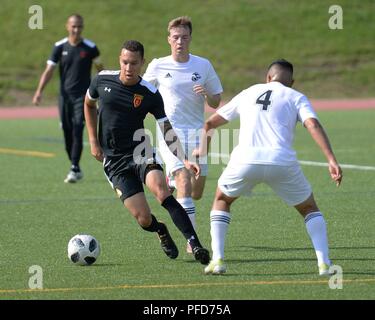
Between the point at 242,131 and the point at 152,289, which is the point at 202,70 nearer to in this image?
the point at 242,131

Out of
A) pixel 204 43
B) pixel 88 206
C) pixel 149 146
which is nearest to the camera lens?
pixel 149 146

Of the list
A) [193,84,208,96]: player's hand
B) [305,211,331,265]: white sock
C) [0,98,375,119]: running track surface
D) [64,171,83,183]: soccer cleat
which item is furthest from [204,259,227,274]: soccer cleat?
[0,98,375,119]: running track surface

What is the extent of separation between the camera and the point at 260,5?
48438mm

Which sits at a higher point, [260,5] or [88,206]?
[260,5]

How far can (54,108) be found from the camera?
3766 cm

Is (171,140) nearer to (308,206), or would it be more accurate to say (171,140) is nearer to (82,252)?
(82,252)

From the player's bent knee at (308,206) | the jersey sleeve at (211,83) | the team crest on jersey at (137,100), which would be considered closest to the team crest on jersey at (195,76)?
the jersey sleeve at (211,83)

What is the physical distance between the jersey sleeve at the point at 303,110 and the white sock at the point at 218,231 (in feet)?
3.65

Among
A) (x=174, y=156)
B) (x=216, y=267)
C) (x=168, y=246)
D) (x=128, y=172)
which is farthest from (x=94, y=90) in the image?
(x=216, y=267)

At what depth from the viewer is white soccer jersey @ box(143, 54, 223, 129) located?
10898 mm

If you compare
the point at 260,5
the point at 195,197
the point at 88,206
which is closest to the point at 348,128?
the point at 88,206

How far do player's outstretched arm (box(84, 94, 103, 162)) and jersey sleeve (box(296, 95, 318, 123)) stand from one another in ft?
7.20

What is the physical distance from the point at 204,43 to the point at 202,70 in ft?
114

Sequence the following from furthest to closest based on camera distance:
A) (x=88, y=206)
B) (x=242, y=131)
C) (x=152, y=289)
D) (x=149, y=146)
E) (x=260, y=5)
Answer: (x=260, y=5) < (x=88, y=206) < (x=149, y=146) < (x=242, y=131) < (x=152, y=289)
